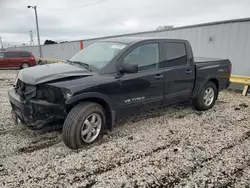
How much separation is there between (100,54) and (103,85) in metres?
0.85

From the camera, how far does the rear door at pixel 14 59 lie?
14766mm

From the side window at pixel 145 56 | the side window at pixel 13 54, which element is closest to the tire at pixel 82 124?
the side window at pixel 145 56

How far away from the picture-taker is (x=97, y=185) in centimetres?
231

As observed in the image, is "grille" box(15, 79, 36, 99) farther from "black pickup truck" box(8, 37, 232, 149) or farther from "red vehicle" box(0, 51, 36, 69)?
"red vehicle" box(0, 51, 36, 69)

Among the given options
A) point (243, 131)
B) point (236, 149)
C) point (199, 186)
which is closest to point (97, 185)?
point (199, 186)

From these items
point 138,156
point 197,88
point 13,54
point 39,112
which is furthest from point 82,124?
point 13,54

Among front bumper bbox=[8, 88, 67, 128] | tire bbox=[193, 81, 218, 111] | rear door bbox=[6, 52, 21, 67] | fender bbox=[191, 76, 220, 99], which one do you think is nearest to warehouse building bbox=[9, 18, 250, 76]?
tire bbox=[193, 81, 218, 111]

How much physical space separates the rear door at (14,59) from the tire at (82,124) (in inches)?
562

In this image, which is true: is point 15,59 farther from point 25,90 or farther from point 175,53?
point 175,53

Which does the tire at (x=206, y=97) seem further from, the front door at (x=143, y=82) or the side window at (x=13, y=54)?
the side window at (x=13, y=54)

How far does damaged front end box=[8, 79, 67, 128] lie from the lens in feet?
9.42

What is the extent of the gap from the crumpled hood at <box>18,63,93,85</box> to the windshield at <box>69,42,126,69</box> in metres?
0.29

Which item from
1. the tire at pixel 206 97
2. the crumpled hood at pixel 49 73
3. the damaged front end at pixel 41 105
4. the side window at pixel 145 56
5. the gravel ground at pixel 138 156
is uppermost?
the side window at pixel 145 56

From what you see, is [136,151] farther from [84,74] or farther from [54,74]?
[54,74]
